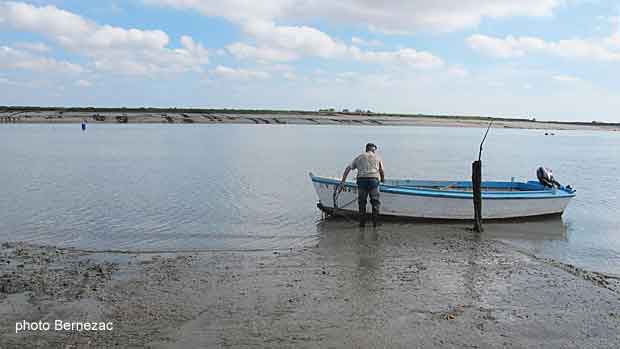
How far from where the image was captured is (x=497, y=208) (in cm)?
1453

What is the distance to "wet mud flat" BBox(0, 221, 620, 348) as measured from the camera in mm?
6469

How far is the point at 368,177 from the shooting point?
13203mm

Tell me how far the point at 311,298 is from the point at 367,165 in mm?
5755

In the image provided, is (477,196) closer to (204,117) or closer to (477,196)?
(477,196)

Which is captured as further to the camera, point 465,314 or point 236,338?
point 465,314

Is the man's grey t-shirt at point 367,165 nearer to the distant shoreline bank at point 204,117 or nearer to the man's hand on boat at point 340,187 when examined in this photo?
the man's hand on boat at point 340,187

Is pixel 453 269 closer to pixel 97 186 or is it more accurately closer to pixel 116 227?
pixel 116 227

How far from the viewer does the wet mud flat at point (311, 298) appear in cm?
647

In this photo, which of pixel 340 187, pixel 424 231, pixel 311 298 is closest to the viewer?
pixel 311 298

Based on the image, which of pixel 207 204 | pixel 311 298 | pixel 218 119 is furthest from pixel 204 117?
A: pixel 311 298

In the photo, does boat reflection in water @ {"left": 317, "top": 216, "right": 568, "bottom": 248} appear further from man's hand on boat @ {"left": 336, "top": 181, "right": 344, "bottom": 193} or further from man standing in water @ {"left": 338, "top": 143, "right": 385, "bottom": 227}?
man's hand on boat @ {"left": 336, "top": 181, "right": 344, "bottom": 193}

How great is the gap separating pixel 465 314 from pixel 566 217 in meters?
10.6

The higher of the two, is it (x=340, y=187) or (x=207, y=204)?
(x=340, y=187)

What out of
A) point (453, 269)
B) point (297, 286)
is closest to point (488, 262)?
point (453, 269)
